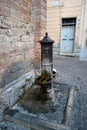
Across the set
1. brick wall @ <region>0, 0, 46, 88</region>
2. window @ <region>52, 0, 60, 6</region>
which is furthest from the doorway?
brick wall @ <region>0, 0, 46, 88</region>

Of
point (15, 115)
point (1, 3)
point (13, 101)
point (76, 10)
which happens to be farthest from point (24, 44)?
point (76, 10)

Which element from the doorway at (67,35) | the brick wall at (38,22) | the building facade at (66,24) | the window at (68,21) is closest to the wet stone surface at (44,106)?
the brick wall at (38,22)

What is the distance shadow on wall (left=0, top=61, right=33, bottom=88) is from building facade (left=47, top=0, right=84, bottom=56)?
5.03m

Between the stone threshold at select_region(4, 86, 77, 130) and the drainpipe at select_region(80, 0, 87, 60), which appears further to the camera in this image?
the drainpipe at select_region(80, 0, 87, 60)

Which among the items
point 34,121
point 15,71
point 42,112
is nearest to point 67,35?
point 15,71

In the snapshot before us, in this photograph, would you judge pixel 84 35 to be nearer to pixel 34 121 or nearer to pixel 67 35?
pixel 67 35

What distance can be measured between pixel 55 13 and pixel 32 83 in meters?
5.62

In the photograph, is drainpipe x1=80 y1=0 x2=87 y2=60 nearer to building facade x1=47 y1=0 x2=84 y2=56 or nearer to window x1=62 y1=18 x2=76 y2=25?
building facade x1=47 y1=0 x2=84 y2=56

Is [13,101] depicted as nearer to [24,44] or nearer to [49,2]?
[24,44]

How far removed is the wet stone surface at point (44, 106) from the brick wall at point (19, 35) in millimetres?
467

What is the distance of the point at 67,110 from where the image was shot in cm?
204

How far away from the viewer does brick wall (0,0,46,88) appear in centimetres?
187

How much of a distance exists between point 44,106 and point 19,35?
1.33 meters

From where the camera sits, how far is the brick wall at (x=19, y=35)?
187 centimetres
